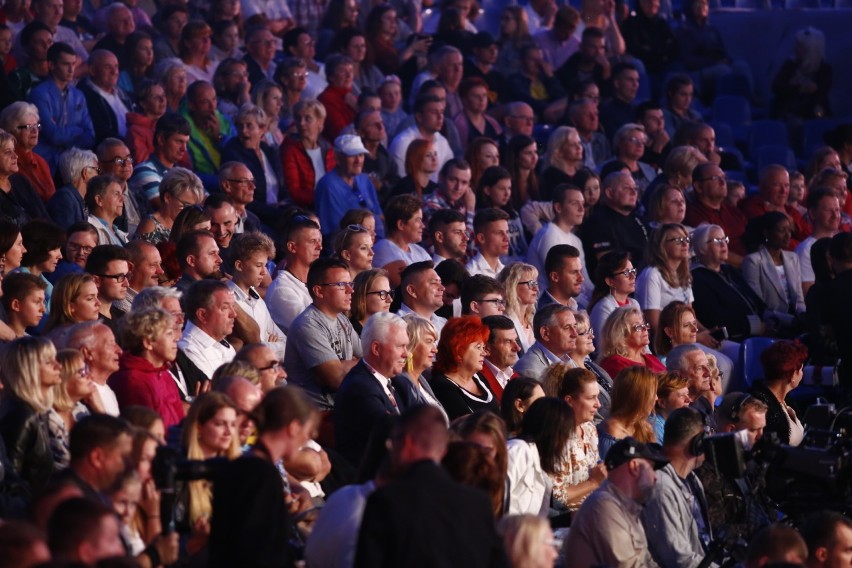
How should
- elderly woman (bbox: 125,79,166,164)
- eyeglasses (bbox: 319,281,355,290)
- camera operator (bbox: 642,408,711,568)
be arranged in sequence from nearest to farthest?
camera operator (bbox: 642,408,711,568)
eyeglasses (bbox: 319,281,355,290)
elderly woman (bbox: 125,79,166,164)

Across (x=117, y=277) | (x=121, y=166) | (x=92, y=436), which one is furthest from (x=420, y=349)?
(x=92, y=436)

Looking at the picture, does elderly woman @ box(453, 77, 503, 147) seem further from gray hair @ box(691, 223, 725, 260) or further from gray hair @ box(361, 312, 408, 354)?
gray hair @ box(361, 312, 408, 354)

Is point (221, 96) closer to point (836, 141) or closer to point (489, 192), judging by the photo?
point (489, 192)

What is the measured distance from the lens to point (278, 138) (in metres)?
12.4

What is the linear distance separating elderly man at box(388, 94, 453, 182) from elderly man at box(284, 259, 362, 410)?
3.89 metres

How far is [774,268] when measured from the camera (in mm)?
12125

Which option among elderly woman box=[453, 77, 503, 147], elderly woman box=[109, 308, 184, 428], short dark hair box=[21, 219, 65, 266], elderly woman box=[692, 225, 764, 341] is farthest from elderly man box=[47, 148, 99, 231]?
elderly woman box=[453, 77, 503, 147]

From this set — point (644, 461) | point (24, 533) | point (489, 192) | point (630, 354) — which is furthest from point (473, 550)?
point (489, 192)

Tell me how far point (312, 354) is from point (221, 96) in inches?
177

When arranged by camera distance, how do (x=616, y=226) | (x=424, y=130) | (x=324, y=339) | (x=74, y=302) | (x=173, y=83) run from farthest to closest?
(x=424, y=130)
(x=616, y=226)
(x=173, y=83)
(x=324, y=339)
(x=74, y=302)

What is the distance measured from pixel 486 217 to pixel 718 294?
1913mm

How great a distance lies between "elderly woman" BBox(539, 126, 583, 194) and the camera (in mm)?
12680

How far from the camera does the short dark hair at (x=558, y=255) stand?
10.4 m

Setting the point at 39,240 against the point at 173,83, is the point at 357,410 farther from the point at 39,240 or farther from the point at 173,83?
the point at 173,83
